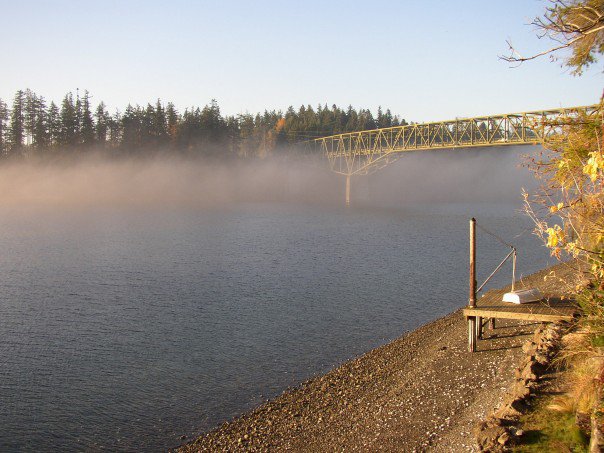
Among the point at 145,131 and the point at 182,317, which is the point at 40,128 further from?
the point at 182,317

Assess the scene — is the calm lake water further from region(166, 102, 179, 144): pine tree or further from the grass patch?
region(166, 102, 179, 144): pine tree

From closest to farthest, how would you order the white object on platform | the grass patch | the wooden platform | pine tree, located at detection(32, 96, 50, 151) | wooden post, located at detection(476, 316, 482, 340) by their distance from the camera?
1. the grass patch
2. the wooden platform
3. the white object on platform
4. wooden post, located at detection(476, 316, 482, 340)
5. pine tree, located at detection(32, 96, 50, 151)

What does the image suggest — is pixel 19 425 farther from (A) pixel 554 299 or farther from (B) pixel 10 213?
(B) pixel 10 213

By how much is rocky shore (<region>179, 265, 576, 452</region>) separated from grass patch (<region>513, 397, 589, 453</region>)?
101cm

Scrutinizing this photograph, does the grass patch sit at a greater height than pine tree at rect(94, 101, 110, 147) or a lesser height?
lesser

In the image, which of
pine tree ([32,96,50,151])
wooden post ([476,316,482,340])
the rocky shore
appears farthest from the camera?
pine tree ([32,96,50,151])

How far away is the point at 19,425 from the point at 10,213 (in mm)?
67516

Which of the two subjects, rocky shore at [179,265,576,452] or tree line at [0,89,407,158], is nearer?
rocky shore at [179,265,576,452]

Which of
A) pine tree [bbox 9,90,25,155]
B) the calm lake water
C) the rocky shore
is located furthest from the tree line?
the rocky shore

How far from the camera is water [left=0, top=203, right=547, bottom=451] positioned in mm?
15023

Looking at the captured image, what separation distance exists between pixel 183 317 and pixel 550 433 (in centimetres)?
1781

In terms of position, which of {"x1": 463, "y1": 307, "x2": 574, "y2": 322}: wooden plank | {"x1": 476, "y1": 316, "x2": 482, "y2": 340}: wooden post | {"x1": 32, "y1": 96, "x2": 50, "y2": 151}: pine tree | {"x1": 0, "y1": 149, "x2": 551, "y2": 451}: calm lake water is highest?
{"x1": 32, "y1": 96, "x2": 50, "y2": 151}: pine tree

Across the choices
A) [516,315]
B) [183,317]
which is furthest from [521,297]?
[183,317]

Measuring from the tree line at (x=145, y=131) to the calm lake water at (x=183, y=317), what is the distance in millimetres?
66319
